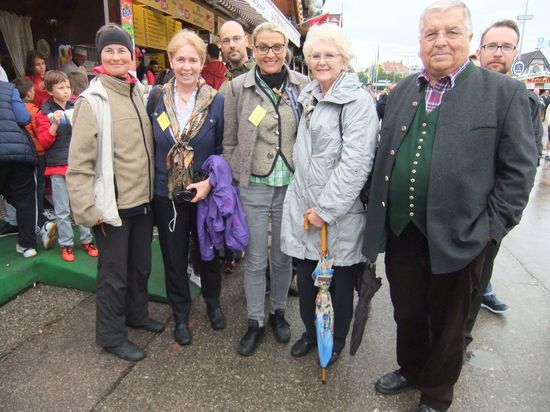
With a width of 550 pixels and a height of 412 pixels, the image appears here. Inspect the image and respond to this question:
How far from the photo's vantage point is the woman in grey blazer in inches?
95.7

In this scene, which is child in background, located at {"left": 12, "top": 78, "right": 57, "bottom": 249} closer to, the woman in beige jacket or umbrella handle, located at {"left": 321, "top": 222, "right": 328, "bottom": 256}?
the woman in beige jacket

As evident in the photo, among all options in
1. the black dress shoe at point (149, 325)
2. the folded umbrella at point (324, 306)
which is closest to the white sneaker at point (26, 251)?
the black dress shoe at point (149, 325)

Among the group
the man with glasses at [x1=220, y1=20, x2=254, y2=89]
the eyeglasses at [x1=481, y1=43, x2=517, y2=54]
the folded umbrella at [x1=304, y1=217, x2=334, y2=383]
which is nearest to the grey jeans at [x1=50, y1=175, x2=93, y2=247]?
the man with glasses at [x1=220, y1=20, x2=254, y2=89]

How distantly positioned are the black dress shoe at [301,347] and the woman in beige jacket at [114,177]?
39.5 inches

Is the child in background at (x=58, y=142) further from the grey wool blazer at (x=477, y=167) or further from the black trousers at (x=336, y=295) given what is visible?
the grey wool blazer at (x=477, y=167)

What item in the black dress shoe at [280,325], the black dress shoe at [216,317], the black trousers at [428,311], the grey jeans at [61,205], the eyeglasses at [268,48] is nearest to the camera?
the black trousers at [428,311]

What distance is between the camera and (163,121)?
7.97ft

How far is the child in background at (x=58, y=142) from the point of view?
3.46 m

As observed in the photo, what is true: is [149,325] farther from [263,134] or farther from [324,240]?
[263,134]

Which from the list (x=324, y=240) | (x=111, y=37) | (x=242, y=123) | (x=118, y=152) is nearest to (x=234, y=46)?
(x=242, y=123)

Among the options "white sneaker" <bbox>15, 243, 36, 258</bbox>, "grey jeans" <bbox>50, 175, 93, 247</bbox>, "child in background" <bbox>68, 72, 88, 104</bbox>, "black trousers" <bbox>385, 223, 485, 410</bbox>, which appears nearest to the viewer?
"black trousers" <bbox>385, 223, 485, 410</bbox>

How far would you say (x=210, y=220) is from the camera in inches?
99.5

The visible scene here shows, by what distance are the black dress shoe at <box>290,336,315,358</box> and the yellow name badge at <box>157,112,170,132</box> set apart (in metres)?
1.67

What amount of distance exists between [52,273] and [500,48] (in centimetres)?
389
